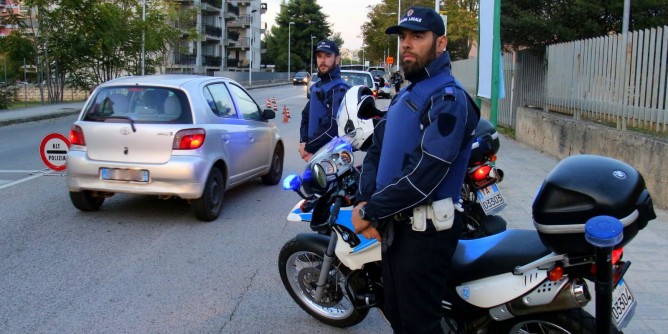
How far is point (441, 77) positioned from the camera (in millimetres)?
2586

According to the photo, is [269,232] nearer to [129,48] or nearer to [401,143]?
[401,143]

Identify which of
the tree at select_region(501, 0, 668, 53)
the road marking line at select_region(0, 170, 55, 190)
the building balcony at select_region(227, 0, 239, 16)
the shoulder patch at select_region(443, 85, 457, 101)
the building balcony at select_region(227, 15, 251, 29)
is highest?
the building balcony at select_region(227, 0, 239, 16)

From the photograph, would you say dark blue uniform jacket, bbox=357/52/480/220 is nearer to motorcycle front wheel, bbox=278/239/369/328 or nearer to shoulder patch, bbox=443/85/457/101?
shoulder patch, bbox=443/85/457/101

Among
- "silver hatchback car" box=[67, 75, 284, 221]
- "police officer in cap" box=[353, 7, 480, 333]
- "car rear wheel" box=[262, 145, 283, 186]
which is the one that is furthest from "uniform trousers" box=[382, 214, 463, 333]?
"car rear wheel" box=[262, 145, 283, 186]

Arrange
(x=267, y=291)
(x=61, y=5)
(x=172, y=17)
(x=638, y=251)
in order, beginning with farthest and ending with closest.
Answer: (x=172, y=17) < (x=61, y=5) < (x=638, y=251) < (x=267, y=291)

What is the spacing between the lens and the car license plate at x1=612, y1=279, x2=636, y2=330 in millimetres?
2518

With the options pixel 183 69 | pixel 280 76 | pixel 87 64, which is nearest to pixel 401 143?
pixel 87 64

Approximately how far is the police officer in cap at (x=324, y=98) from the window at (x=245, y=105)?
7.26 feet

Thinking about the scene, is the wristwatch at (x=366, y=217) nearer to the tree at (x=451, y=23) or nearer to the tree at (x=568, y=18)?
the tree at (x=568, y=18)

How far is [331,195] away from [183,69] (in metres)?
57.9

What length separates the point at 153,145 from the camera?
638cm

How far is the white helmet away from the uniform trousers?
107 centimetres

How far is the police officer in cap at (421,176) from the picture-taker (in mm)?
2475

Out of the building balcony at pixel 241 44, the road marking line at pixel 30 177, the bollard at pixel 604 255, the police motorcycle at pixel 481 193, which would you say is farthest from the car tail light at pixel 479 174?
the building balcony at pixel 241 44
